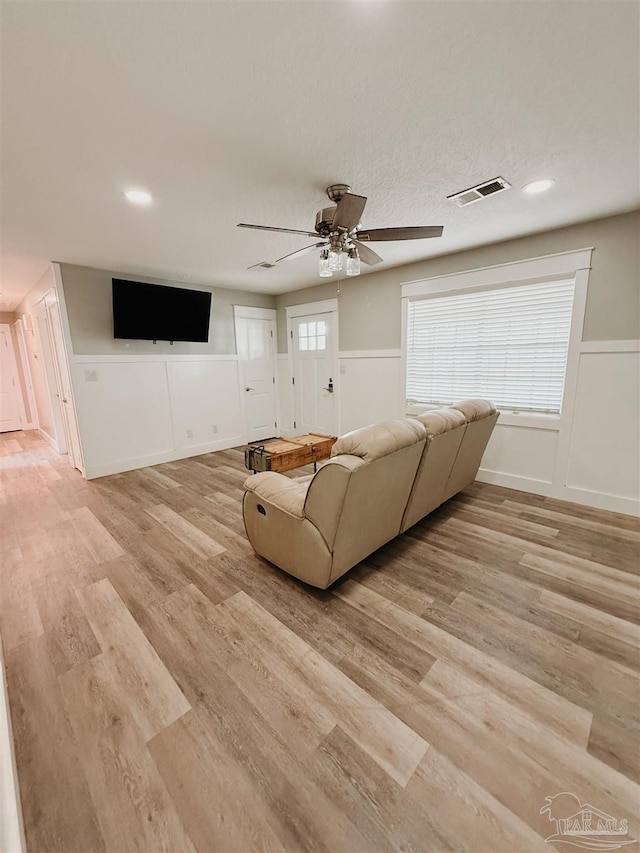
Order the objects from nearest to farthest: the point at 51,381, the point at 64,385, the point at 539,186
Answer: the point at 539,186 < the point at 64,385 < the point at 51,381

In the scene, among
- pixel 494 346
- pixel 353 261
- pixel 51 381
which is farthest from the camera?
pixel 51 381

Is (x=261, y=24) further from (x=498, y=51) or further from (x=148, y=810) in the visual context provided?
(x=148, y=810)

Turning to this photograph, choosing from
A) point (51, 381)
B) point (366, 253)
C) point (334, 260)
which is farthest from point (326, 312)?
point (51, 381)

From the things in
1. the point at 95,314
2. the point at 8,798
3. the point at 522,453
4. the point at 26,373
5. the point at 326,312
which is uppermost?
the point at 326,312

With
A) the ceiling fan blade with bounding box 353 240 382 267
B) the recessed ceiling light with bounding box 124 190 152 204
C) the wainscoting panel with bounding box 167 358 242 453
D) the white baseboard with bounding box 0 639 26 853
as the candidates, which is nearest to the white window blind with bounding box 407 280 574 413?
the ceiling fan blade with bounding box 353 240 382 267

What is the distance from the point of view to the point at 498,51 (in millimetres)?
1230

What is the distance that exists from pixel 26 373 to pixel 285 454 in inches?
253

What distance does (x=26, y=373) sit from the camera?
6.53 m

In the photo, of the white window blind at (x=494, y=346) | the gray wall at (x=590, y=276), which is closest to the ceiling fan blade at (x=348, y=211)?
the gray wall at (x=590, y=276)

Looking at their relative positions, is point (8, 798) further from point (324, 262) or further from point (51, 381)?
point (51, 381)

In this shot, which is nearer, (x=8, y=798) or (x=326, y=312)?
(x=8, y=798)

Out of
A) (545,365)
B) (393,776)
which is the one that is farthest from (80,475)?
(545,365)

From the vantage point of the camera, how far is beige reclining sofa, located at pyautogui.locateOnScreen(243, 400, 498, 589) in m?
→ 1.70

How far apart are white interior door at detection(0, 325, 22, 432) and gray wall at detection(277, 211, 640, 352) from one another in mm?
7027
